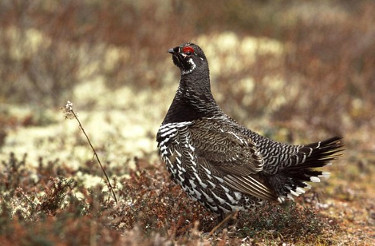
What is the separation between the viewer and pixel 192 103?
5.48 metres

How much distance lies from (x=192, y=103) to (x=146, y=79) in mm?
6048

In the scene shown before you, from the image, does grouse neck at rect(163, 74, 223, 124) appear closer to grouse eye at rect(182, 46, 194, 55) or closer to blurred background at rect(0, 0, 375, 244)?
grouse eye at rect(182, 46, 194, 55)

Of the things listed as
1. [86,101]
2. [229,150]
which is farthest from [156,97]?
[229,150]

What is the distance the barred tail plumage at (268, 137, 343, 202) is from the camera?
192 inches

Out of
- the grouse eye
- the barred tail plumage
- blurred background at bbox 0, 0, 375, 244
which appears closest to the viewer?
the barred tail plumage

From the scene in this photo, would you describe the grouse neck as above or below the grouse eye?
below

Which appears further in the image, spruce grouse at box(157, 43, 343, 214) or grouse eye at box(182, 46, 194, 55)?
grouse eye at box(182, 46, 194, 55)

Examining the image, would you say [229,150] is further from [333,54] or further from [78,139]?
[333,54]

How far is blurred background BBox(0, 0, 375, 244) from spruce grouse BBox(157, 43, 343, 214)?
3.26 meters

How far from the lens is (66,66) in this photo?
1067cm

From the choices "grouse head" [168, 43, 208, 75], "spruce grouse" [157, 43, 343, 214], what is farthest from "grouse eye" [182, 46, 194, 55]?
"spruce grouse" [157, 43, 343, 214]

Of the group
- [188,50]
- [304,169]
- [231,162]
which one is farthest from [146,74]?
[304,169]

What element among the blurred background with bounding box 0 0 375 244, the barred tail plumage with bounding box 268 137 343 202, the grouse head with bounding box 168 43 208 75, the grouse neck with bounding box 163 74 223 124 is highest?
the blurred background with bounding box 0 0 375 244

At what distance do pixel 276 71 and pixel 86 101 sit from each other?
152 inches
